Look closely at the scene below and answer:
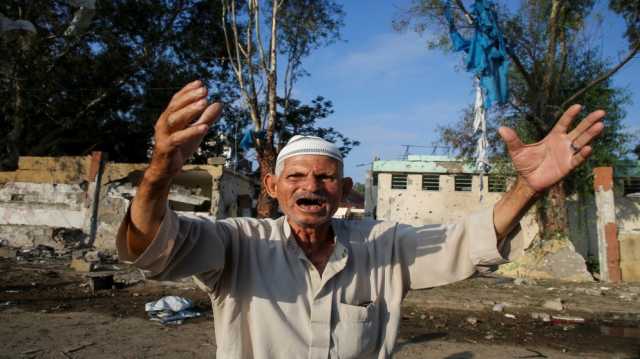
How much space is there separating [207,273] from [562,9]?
1566 cm

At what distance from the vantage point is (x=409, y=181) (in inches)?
844

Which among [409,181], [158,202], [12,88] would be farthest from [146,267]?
[409,181]

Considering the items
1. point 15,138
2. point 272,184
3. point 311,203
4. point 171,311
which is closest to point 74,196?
point 15,138

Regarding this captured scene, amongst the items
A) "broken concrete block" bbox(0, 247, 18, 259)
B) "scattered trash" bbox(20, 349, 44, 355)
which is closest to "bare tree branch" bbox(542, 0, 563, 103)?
"scattered trash" bbox(20, 349, 44, 355)

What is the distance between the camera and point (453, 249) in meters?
1.79

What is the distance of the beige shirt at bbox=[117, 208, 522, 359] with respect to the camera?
1.63 meters

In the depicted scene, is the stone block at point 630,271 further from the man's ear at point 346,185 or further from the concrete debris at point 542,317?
the man's ear at point 346,185

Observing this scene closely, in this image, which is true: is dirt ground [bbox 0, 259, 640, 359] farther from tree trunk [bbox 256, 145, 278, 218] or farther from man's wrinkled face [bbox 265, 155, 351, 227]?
tree trunk [bbox 256, 145, 278, 218]

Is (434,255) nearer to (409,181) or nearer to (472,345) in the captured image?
(472,345)

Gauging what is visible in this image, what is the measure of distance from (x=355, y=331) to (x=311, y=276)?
27 centimetres

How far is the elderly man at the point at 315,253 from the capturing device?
1.50 meters

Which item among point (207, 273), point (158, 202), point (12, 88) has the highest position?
point (12, 88)

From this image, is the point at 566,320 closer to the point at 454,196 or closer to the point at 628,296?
the point at 628,296

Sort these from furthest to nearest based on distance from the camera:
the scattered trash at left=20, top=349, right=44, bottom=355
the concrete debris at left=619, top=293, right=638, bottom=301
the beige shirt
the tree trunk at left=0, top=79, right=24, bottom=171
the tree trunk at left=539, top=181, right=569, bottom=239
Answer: the tree trunk at left=0, top=79, right=24, bottom=171 < the tree trunk at left=539, top=181, right=569, bottom=239 < the concrete debris at left=619, top=293, right=638, bottom=301 < the scattered trash at left=20, top=349, right=44, bottom=355 < the beige shirt
